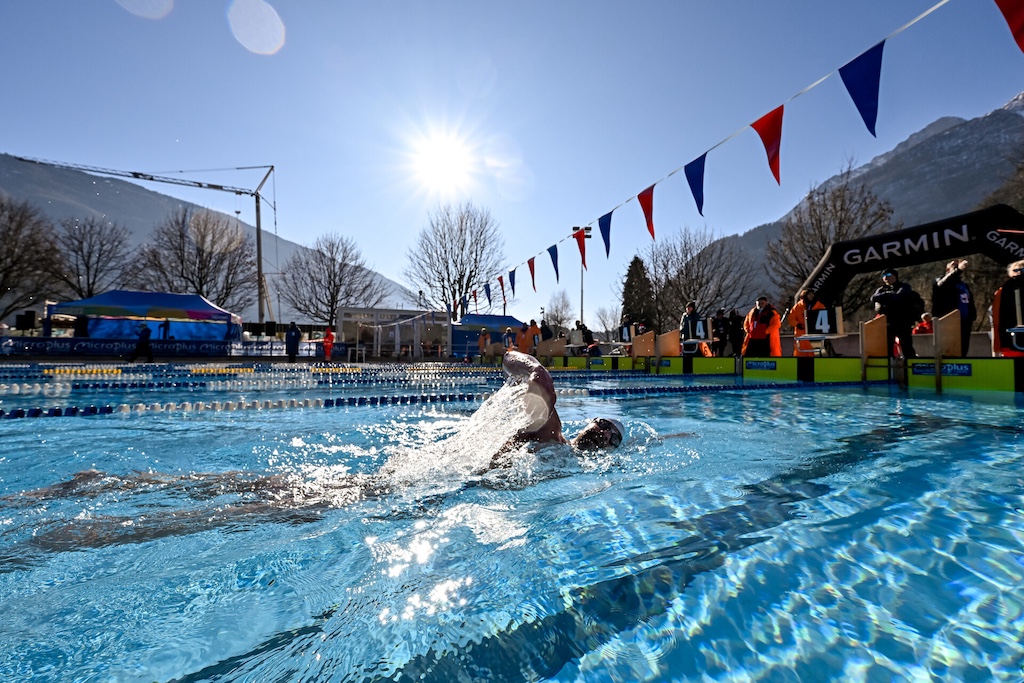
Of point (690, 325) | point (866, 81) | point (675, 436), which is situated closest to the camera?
point (675, 436)

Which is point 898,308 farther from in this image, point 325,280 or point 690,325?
point 325,280

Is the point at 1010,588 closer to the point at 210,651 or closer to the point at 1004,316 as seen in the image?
the point at 210,651

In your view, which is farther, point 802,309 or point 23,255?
point 23,255

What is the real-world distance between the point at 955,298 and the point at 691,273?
20.1 m

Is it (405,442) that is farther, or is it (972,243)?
(972,243)

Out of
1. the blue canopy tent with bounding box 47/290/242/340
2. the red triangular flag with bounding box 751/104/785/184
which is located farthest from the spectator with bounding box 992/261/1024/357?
the blue canopy tent with bounding box 47/290/242/340

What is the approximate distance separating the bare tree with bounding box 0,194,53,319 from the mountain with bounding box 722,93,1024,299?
84.5m

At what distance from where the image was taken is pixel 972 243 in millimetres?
8461

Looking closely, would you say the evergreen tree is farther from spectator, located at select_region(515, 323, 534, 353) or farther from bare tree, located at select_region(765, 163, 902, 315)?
spectator, located at select_region(515, 323, 534, 353)

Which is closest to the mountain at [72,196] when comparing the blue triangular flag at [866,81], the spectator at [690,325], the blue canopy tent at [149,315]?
the blue canopy tent at [149,315]

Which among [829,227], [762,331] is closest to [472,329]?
[829,227]

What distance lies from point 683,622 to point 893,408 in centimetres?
574

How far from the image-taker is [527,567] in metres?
1.76

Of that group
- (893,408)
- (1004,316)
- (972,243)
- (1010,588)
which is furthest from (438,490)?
(972,243)
